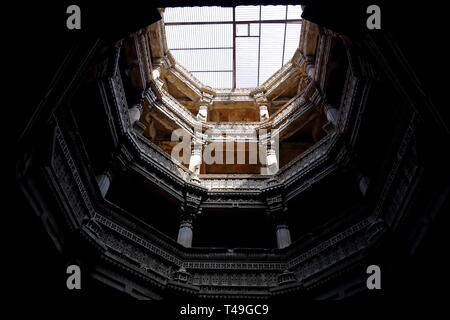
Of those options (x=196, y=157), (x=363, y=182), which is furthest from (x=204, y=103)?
(x=363, y=182)

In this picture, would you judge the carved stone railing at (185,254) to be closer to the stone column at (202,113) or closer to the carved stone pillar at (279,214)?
the carved stone pillar at (279,214)

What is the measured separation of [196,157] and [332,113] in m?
6.43

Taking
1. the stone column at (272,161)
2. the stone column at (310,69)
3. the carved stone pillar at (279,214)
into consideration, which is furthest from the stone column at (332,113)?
the carved stone pillar at (279,214)

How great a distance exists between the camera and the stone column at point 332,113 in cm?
1250

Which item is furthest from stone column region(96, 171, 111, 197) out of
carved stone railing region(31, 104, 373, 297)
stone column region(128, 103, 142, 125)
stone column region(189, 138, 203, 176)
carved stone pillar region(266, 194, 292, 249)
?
carved stone pillar region(266, 194, 292, 249)

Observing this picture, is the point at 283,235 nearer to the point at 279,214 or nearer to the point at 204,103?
the point at 279,214

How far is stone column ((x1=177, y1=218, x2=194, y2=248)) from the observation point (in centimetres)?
995

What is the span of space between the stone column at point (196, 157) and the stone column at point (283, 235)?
4391mm

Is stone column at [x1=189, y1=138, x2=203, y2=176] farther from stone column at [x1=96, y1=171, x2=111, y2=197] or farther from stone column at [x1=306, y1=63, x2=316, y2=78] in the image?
stone column at [x1=306, y1=63, x2=316, y2=78]

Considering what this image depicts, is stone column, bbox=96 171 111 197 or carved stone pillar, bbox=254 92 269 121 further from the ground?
carved stone pillar, bbox=254 92 269 121

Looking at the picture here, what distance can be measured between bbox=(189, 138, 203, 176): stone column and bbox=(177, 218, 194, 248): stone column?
2.90 meters

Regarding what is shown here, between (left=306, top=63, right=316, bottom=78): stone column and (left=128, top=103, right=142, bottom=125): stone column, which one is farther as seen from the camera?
(left=306, top=63, right=316, bottom=78): stone column

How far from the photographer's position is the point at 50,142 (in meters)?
5.05
